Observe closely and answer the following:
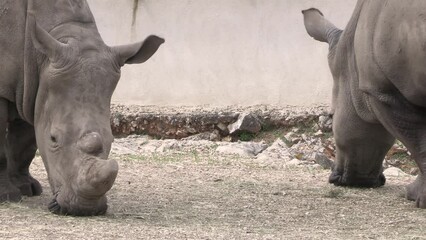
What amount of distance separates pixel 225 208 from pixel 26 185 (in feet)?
4.40

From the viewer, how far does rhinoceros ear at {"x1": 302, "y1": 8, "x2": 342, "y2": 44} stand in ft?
30.2

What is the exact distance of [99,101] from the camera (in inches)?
287

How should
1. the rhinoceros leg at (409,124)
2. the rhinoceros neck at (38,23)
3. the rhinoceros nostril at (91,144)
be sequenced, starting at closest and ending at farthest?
the rhinoceros nostril at (91,144) → the rhinoceros neck at (38,23) → the rhinoceros leg at (409,124)

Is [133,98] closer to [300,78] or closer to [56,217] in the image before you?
[300,78]

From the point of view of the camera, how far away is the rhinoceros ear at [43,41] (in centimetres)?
721

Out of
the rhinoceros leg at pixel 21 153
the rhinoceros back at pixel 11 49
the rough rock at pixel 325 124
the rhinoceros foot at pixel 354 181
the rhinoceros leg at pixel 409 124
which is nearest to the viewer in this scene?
the rhinoceros back at pixel 11 49

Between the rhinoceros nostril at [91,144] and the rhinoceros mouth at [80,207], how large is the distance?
0.30 m

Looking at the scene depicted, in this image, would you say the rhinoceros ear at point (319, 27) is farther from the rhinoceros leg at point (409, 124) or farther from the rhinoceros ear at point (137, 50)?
the rhinoceros ear at point (137, 50)

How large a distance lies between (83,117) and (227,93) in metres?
6.28

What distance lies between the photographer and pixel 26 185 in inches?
325

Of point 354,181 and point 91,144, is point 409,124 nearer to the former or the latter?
point 354,181

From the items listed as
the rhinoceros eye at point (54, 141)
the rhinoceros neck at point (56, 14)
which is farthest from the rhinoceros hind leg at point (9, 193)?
the rhinoceros neck at point (56, 14)

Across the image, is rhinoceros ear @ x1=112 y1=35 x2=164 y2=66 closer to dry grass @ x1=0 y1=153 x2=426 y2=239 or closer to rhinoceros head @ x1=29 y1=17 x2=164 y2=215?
rhinoceros head @ x1=29 y1=17 x2=164 y2=215

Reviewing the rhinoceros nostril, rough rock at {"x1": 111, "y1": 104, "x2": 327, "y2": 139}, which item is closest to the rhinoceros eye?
the rhinoceros nostril
